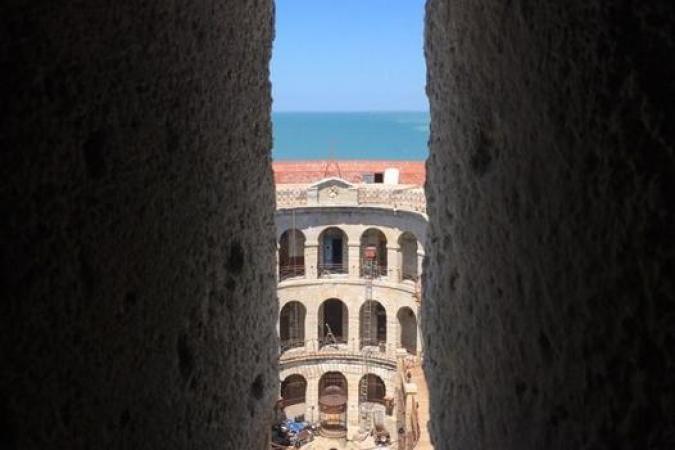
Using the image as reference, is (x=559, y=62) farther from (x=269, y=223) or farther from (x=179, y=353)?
(x=269, y=223)

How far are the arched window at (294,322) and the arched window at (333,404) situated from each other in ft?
5.37

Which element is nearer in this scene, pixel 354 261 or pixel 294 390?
pixel 354 261

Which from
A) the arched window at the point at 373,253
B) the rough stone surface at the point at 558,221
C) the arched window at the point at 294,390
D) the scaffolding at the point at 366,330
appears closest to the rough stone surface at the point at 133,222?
the rough stone surface at the point at 558,221

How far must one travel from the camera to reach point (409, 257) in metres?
26.6

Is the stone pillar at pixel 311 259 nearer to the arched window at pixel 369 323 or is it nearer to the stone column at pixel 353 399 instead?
the arched window at pixel 369 323

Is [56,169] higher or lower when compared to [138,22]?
lower

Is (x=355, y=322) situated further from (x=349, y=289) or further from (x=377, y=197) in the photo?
(x=377, y=197)

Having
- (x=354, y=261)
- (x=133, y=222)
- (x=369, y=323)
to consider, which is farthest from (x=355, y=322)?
(x=133, y=222)

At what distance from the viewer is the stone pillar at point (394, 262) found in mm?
25625

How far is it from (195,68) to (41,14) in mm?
966

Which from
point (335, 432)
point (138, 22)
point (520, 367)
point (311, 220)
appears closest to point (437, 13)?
point (138, 22)

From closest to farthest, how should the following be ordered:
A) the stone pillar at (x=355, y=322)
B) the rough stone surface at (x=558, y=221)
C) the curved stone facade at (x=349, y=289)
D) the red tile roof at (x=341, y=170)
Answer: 1. the rough stone surface at (x=558, y=221)
2. the curved stone facade at (x=349, y=289)
3. the stone pillar at (x=355, y=322)
4. the red tile roof at (x=341, y=170)

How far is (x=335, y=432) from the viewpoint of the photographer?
22.3 meters

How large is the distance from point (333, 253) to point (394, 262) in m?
3.28
